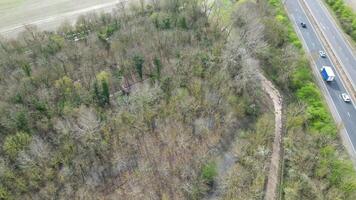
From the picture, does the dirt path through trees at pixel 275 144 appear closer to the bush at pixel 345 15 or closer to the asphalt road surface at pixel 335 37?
the asphalt road surface at pixel 335 37

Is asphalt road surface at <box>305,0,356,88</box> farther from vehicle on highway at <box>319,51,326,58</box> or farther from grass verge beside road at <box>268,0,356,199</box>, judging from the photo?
grass verge beside road at <box>268,0,356,199</box>

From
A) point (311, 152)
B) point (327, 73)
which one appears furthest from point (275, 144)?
point (327, 73)

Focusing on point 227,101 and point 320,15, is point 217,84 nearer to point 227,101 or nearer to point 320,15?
point 227,101

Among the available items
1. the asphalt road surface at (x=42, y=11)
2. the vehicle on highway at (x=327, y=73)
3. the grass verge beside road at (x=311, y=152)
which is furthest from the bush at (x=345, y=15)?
the asphalt road surface at (x=42, y=11)

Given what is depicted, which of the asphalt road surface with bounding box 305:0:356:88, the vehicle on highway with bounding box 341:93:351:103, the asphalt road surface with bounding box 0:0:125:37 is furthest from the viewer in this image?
the asphalt road surface with bounding box 0:0:125:37

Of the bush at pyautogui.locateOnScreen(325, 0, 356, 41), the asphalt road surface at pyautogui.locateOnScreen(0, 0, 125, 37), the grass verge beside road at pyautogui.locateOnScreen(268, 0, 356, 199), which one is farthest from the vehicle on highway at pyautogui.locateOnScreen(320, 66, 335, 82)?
the asphalt road surface at pyautogui.locateOnScreen(0, 0, 125, 37)

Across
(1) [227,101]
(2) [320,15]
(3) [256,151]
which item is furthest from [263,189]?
(2) [320,15]

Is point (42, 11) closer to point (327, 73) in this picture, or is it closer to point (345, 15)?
point (327, 73)

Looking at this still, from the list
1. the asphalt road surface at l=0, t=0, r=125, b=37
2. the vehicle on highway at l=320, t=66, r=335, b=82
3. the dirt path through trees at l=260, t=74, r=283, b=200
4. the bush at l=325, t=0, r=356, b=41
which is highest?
the asphalt road surface at l=0, t=0, r=125, b=37
